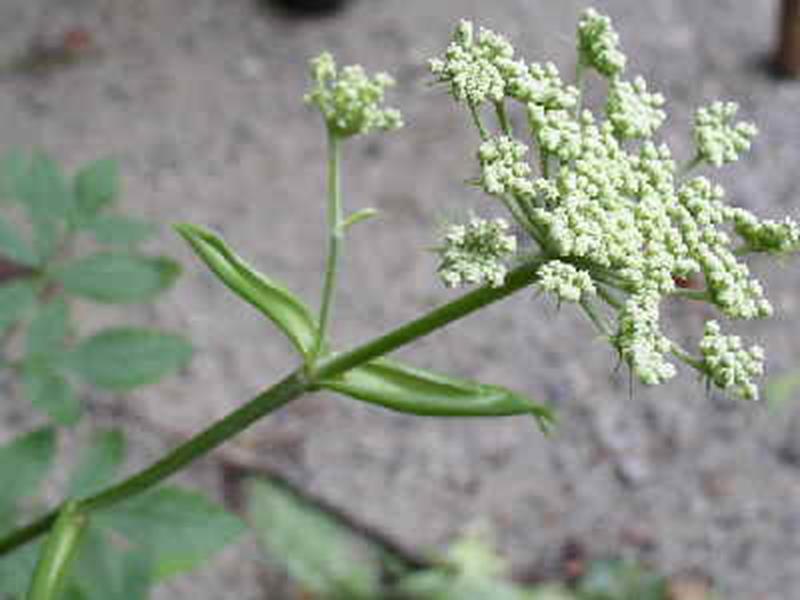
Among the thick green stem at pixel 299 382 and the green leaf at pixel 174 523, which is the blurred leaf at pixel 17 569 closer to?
the green leaf at pixel 174 523

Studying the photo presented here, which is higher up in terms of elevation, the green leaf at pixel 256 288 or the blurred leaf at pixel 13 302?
the blurred leaf at pixel 13 302

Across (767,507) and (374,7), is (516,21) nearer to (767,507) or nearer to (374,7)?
(374,7)

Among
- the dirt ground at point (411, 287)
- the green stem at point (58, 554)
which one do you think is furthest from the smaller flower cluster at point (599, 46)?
the dirt ground at point (411, 287)

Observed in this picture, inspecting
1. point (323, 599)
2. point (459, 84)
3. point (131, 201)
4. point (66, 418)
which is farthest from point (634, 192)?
point (131, 201)

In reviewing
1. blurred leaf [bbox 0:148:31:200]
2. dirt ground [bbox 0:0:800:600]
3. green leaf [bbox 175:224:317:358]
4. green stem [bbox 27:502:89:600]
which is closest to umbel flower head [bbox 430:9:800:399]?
green leaf [bbox 175:224:317:358]

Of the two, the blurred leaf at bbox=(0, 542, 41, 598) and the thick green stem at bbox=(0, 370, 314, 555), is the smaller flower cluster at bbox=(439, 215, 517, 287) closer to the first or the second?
the thick green stem at bbox=(0, 370, 314, 555)
